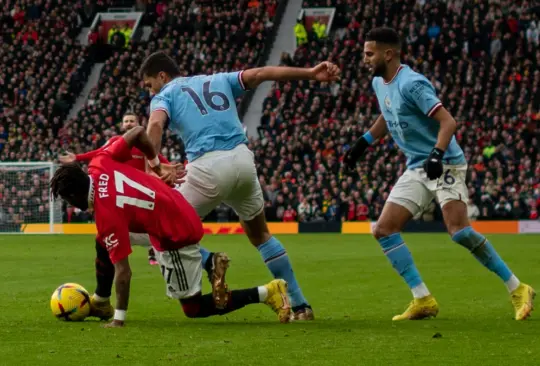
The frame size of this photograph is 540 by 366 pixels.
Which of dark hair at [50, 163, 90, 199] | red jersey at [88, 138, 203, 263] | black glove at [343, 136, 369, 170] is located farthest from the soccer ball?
black glove at [343, 136, 369, 170]

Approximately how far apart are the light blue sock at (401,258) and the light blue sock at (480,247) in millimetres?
483

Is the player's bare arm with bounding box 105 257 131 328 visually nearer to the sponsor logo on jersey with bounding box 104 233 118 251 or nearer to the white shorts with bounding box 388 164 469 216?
the sponsor logo on jersey with bounding box 104 233 118 251

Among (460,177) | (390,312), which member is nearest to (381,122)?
(460,177)

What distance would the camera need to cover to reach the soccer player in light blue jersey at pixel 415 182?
30.7 feet

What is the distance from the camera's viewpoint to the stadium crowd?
3108 cm

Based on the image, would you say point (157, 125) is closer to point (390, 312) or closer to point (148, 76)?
point (148, 76)

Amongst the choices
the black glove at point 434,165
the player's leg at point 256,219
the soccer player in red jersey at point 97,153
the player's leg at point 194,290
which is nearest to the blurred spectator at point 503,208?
the soccer player in red jersey at point 97,153

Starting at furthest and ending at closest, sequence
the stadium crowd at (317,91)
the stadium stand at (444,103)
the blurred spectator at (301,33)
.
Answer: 1. the blurred spectator at (301,33)
2. the stadium crowd at (317,91)
3. the stadium stand at (444,103)

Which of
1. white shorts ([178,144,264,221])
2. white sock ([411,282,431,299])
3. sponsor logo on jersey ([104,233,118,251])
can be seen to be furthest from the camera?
white sock ([411,282,431,299])

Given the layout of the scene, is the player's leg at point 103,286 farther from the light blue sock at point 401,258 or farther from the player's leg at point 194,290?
the light blue sock at point 401,258

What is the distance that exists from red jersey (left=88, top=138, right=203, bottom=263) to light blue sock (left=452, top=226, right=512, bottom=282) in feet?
7.41

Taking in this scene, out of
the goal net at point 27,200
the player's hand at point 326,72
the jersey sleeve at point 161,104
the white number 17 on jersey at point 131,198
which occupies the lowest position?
the goal net at point 27,200

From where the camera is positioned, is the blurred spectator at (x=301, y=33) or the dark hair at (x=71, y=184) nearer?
the dark hair at (x=71, y=184)

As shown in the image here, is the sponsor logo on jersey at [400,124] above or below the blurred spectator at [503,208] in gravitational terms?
above
